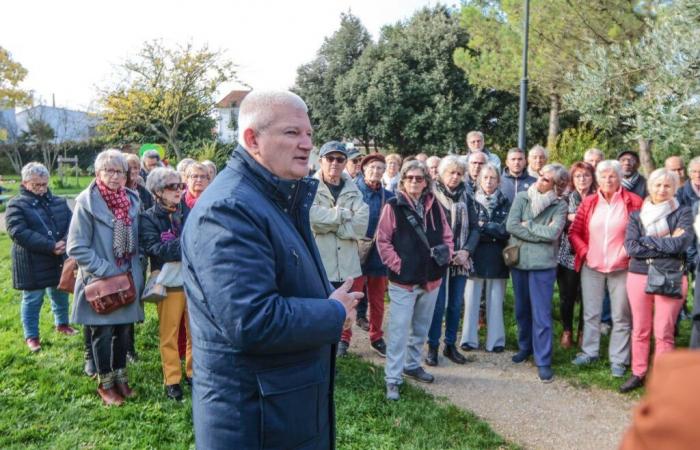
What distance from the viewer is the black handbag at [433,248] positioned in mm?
5109

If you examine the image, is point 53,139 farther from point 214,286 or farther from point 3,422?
point 214,286

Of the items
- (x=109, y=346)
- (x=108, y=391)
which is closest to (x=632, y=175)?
(x=109, y=346)

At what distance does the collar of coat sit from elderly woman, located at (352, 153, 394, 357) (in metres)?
4.19

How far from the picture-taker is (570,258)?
247 inches

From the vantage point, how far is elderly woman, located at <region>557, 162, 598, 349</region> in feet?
20.6

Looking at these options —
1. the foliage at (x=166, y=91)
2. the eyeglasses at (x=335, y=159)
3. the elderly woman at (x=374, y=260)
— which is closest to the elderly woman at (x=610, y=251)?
the elderly woman at (x=374, y=260)

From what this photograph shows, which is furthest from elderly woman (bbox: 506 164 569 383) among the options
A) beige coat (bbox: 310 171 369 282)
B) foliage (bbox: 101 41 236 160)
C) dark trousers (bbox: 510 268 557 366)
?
foliage (bbox: 101 41 236 160)

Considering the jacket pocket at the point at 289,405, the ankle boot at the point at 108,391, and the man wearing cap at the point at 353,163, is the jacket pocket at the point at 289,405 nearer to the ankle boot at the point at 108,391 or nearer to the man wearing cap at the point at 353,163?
the ankle boot at the point at 108,391

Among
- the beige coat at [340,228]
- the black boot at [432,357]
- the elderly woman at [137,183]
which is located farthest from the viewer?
the elderly woman at [137,183]

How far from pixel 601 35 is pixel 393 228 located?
9137 millimetres

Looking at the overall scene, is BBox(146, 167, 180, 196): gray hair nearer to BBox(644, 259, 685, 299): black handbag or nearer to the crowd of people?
the crowd of people

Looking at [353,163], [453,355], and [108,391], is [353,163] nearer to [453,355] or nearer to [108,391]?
[453,355]

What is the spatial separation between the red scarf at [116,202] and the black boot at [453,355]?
359cm

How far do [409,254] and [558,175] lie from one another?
1979 millimetres
